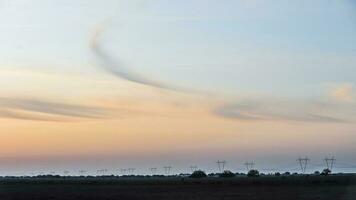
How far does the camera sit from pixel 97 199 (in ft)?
225

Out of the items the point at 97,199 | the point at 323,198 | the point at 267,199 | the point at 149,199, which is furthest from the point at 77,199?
the point at 323,198

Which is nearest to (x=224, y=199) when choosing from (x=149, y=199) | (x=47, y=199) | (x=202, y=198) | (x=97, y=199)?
(x=202, y=198)

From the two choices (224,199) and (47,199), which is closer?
(224,199)

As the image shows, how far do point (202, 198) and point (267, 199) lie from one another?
630cm

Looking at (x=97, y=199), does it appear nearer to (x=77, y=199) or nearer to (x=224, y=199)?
(x=77, y=199)

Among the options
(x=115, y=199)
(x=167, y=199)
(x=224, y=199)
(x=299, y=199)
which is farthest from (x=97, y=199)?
(x=299, y=199)

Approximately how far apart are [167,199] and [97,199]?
22.5ft

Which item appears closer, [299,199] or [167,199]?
[299,199]

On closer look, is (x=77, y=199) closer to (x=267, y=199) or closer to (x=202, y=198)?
(x=202, y=198)

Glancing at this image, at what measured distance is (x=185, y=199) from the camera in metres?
64.9

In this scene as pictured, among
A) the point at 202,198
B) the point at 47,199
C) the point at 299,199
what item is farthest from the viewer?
the point at 47,199

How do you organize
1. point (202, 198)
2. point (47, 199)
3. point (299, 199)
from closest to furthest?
1. point (299, 199)
2. point (202, 198)
3. point (47, 199)

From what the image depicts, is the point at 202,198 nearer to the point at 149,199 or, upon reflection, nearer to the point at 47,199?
the point at 149,199

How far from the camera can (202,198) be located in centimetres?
6612
